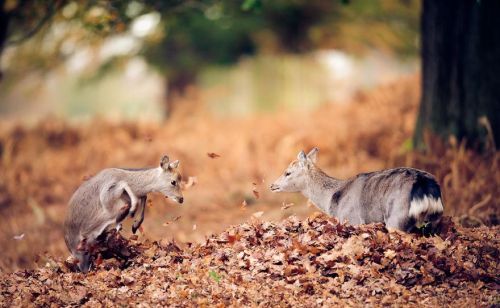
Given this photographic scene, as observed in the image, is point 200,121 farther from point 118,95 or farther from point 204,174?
point 118,95

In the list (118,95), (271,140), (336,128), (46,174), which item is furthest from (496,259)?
(118,95)

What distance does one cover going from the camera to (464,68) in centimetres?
928

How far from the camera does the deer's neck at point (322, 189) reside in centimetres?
664

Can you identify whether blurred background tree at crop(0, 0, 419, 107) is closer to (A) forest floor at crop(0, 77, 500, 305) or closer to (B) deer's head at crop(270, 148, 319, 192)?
(A) forest floor at crop(0, 77, 500, 305)

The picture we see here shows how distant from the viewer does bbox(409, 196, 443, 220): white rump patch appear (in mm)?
5484

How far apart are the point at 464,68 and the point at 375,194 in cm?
419

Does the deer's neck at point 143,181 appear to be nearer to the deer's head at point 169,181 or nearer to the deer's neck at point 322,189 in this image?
the deer's head at point 169,181

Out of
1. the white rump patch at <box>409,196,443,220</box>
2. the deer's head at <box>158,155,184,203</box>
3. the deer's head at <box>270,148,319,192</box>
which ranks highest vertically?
the deer's head at <box>158,155,184,203</box>

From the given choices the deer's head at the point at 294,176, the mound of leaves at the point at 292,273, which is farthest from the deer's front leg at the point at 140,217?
the deer's head at the point at 294,176

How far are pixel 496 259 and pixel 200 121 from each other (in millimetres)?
12697

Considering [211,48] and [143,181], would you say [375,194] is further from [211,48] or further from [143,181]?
[211,48]

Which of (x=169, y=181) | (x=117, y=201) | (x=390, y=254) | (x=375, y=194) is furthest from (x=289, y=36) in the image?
(x=390, y=254)

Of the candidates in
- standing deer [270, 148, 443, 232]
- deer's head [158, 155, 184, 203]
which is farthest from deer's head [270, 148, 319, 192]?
deer's head [158, 155, 184, 203]

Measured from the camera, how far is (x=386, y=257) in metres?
5.49
